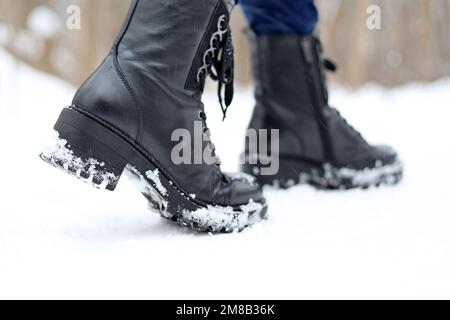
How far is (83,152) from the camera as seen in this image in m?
0.93

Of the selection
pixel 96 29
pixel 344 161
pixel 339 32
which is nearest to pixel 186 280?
pixel 344 161

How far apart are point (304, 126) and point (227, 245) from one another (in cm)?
64

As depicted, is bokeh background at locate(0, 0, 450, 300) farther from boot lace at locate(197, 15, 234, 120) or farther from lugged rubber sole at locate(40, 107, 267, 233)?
boot lace at locate(197, 15, 234, 120)

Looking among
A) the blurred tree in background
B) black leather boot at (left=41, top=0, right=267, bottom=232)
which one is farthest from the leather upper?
the blurred tree in background

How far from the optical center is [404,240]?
3.22ft

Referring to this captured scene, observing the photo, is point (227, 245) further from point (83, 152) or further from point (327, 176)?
point (327, 176)

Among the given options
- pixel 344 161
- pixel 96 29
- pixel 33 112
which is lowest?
pixel 344 161

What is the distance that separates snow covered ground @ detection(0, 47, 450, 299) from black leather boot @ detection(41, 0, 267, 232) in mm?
70

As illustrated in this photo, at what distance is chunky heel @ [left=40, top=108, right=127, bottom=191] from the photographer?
0.92 meters

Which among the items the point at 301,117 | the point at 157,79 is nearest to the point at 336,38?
the point at 301,117

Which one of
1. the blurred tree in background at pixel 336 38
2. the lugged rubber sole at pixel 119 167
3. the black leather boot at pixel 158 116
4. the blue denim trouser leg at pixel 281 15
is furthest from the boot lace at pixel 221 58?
the blurred tree in background at pixel 336 38

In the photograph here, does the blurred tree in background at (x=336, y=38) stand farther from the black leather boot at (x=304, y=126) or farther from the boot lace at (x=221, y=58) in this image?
the boot lace at (x=221, y=58)
